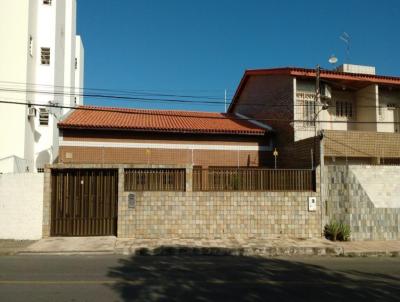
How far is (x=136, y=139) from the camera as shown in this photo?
1909 centimetres

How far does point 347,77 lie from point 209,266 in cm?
1341

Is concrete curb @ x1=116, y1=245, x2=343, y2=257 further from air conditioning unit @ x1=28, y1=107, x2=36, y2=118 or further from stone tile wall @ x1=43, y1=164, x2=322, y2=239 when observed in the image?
air conditioning unit @ x1=28, y1=107, x2=36, y2=118

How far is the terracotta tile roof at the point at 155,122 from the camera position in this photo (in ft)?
61.2

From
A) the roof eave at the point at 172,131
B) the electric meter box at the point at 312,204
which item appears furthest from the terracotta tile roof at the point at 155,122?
the electric meter box at the point at 312,204

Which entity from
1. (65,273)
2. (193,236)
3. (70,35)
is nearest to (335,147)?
(193,236)

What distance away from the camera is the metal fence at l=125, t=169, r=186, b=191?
13.7 metres

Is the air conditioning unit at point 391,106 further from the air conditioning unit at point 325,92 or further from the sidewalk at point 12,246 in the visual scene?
the sidewalk at point 12,246

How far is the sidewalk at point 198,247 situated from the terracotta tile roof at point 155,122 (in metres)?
6.95

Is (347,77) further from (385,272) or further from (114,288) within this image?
(114,288)

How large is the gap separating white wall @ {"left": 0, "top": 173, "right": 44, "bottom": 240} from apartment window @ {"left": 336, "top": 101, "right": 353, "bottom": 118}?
14.9 m

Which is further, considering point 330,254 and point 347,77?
point 347,77

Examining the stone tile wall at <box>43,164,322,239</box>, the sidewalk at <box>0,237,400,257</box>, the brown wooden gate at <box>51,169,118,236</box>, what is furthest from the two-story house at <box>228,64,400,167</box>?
the brown wooden gate at <box>51,169,118,236</box>

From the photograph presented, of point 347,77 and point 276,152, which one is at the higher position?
point 347,77

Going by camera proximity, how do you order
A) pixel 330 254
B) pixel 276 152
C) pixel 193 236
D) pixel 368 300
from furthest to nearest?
pixel 276 152, pixel 193 236, pixel 330 254, pixel 368 300
